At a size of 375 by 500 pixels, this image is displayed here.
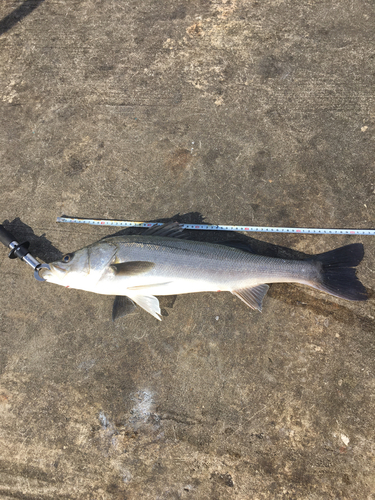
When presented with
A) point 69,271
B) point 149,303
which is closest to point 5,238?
point 69,271

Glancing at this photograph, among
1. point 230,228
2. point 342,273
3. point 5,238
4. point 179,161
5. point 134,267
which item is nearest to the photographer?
point 134,267

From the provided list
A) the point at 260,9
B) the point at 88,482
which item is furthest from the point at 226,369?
the point at 260,9

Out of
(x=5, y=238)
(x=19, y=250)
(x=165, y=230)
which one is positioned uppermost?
(x=5, y=238)

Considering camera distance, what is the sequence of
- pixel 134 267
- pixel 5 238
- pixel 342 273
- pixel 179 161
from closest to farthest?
pixel 134 267
pixel 342 273
pixel 5 238
pixel 179 161

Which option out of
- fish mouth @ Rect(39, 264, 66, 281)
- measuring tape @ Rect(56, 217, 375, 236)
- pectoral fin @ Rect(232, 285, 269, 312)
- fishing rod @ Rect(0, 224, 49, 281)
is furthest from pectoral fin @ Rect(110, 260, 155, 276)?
pectoral fin @ Rect(232, 285, 269, 312)

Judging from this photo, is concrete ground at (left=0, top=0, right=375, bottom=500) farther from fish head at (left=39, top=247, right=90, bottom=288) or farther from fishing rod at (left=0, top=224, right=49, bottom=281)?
fish head at (left=39, top=247, right=90, bottom=288)

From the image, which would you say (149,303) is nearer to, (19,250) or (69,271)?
(69,271)

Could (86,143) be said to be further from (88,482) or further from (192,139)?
(88,482)

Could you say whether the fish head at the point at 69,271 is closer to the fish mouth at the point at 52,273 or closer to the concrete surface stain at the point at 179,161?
the fish mouth at the point at 52,273
